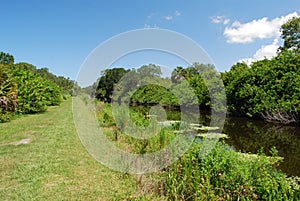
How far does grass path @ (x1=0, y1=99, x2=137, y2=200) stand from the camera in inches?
161

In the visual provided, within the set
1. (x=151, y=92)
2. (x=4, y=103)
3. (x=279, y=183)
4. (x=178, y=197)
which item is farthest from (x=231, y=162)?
(x=151, y=92)

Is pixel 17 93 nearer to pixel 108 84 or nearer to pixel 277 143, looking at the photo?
pixel 277 143

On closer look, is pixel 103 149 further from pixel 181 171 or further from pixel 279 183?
pixel 279 183

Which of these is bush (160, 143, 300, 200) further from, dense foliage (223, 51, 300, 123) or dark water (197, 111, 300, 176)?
dense foliage (223, 51, 300, 123)

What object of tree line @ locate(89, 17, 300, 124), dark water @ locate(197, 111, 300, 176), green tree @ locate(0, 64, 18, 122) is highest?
tree line @ locate(89, 17, 300, 124)

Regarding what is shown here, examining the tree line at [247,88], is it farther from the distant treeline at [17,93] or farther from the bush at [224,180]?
the bush at [224,180]

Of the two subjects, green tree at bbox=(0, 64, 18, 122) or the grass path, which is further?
green tree at bbox=(0, 64, 18, 122)

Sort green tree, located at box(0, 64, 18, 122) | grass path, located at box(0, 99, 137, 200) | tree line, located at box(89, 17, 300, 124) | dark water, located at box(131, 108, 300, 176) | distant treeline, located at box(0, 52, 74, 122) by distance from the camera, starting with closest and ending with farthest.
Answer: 1. grass path, located at box(0, 99, 137, 200)
2. dark water, located at box(131, 108, 300, 176)
3. green tree, located at box(0, 64, 18, 122)
4. distant treeline, located at box(0, 52, 74, 122)
5. tree line, located at box(89, 17, 300, 124)

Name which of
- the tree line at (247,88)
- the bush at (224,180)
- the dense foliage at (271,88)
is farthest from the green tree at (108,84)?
the bush at (224,180)

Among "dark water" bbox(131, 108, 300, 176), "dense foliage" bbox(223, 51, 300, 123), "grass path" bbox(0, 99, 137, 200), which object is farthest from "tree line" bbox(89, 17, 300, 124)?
"grass path" bbox(0, 99, 137, 200)

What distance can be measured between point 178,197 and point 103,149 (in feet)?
11.9

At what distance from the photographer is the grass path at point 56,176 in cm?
410

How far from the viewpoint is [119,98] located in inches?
710

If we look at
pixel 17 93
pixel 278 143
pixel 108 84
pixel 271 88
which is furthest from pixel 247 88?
pixel 108 84
